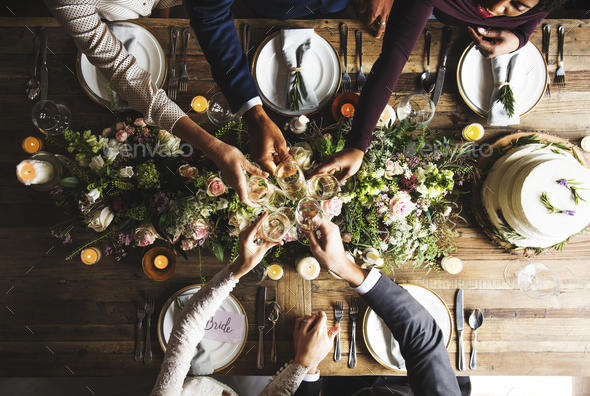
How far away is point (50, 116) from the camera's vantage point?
1.65 m

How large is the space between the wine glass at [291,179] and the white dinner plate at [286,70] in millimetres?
475

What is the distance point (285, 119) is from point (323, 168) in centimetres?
51

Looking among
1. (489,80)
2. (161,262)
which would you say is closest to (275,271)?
(161,262)

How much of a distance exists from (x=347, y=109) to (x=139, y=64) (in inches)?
44.2

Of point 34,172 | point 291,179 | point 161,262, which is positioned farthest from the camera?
point 161,262

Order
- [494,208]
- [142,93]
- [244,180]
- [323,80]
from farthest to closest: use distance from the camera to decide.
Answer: [323,80] < [494,208] < [142,93] < [244,180]

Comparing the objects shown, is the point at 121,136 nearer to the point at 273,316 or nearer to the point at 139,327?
the point at 139,327

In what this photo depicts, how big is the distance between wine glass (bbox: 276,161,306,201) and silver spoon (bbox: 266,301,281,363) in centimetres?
69

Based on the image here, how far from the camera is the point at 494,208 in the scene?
1572 mm

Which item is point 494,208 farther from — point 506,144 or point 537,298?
point 537,298

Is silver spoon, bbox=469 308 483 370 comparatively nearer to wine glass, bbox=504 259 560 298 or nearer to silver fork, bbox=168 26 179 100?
wine glass, bbox=504 259 560 298

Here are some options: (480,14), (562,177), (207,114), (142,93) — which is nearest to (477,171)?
(562,177)

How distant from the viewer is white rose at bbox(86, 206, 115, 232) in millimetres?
1477

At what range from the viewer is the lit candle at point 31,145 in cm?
166
